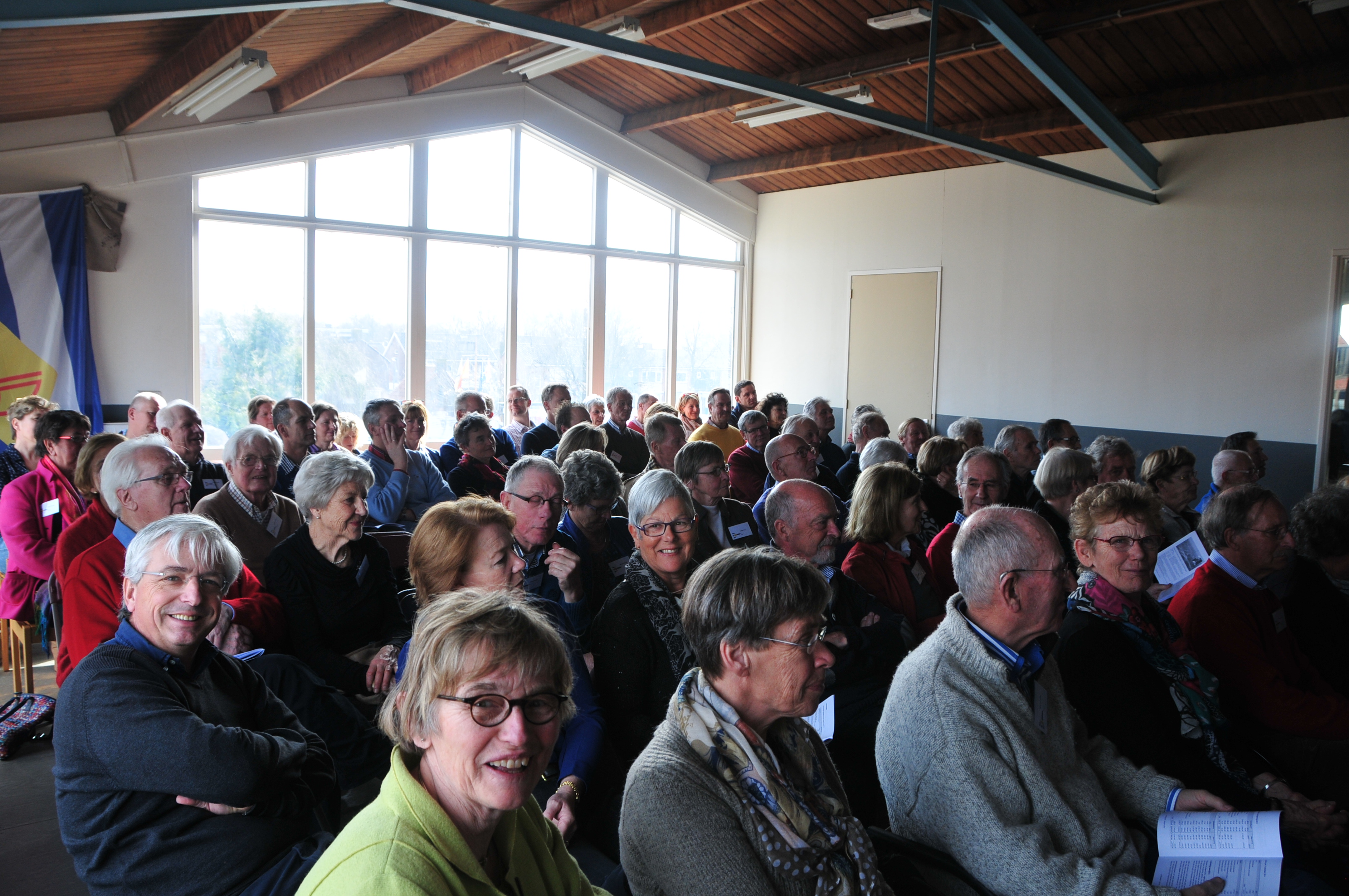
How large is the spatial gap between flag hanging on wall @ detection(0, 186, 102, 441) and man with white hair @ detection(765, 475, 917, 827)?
7.38 meters

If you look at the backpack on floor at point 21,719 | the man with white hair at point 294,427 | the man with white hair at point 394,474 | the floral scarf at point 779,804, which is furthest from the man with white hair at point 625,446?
the floral scarf at point 779,804

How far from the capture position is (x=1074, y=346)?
984 cm

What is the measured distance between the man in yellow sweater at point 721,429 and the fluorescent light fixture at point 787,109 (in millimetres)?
2927

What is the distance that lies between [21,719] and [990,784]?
3.82 metres

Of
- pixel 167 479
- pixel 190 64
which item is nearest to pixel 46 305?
pixel 190 64

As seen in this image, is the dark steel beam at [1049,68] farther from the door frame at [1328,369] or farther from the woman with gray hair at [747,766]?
the woman with gray hair at [747,766]

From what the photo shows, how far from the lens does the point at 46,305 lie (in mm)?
8148

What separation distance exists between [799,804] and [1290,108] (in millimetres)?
9321

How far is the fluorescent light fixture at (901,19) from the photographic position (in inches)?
277

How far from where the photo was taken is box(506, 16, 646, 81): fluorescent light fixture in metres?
8.02

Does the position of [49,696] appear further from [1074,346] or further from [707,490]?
[1074,346]

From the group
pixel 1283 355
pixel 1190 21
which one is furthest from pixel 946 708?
pixel 1283 355

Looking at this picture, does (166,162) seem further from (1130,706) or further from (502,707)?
(1130,706)

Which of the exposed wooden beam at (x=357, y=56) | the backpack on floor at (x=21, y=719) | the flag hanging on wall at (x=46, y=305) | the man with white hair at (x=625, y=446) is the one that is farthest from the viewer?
the flag hanging on wall at (x=46, y=305)
